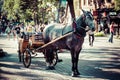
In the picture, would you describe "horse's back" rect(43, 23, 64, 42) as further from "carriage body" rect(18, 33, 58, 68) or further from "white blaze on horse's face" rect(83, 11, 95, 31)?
"white blaze on horse's face" rect(83, 11, 95, 31)

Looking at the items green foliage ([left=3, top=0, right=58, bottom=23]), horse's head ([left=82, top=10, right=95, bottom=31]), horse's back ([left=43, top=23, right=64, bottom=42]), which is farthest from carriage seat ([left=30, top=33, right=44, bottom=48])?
green foliage ([left=3, top=0, right=58, bottom=23])

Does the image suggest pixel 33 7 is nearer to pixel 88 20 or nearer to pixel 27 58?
pixel 27 58

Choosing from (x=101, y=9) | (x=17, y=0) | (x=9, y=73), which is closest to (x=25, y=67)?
(x=9, y=73)

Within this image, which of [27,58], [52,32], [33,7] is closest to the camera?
[52,32]

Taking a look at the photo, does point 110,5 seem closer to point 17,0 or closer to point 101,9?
point 101,9

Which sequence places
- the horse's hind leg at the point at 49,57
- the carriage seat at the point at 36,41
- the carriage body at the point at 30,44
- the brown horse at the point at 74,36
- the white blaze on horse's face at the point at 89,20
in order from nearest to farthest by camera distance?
1. the white blaze on horse's face at the point at 89,20
2. the brown horse at the point at 74,36
3. the horse's hind leg at the point at 49,57
4. the carriage body at the point at 30,44
5. the carriage seat at the point at 36,41

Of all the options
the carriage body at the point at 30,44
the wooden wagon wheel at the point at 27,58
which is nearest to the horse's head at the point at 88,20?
the carriage body at the point at 30,44

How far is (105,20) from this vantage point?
5384 cm

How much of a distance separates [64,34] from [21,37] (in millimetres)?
4045

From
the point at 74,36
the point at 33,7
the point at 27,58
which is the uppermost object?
the point at 74,36

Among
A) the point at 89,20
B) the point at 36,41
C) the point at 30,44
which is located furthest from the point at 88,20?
the point at 30,44

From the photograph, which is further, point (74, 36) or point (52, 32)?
point (52, 32)

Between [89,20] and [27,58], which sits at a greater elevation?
[89,20]

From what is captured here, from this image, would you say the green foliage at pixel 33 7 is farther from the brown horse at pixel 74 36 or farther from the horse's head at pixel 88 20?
the horse's head at pixel 88 20
